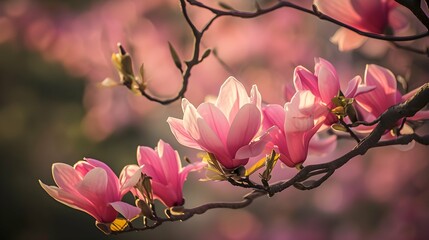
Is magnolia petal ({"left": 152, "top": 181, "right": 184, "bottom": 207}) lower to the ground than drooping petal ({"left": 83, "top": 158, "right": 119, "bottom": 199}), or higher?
lower

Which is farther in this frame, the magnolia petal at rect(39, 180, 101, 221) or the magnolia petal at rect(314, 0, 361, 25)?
the magnolia petal at rect(314, 0, 361, 25)

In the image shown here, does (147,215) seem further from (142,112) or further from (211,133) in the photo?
(142,112)

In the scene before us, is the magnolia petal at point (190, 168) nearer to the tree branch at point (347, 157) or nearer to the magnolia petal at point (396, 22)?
the tree branch at point (347, 157)

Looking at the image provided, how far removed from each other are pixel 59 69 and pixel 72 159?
36 centimetres

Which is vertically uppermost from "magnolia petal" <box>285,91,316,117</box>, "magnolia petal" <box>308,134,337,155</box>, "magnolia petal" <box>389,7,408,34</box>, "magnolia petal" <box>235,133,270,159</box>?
"magnolia petal" <box>285,91,316,117</box>

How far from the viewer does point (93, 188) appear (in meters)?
0.53

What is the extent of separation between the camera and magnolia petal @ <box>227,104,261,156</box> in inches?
19.8

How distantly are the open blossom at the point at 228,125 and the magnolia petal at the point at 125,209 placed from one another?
0.07m

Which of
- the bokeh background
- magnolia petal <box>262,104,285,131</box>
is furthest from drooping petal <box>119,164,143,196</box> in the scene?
the bokeh background

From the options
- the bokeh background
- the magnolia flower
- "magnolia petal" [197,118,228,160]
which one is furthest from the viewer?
the bokeh background

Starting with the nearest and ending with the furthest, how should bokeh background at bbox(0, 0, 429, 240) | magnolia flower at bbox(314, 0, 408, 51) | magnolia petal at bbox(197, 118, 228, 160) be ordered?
magnolia petal at bbox(197, 118, 228, 160) → magnolia flower at bbox(314, 0, 408, 51) → bokeh background at bbox(0, 0, 429, 240)

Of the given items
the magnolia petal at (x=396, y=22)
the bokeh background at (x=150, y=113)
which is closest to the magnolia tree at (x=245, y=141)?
the magnolia petal at (x=396, y=22)

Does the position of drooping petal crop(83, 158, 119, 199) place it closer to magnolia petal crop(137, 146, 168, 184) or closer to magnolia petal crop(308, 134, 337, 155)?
magnolia petal crop(137, 146, 168, 184)

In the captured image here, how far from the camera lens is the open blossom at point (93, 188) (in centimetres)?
53
